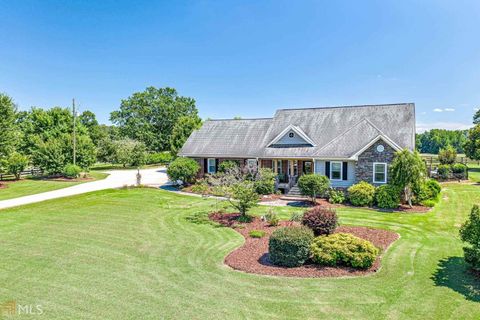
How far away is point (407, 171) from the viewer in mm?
20500

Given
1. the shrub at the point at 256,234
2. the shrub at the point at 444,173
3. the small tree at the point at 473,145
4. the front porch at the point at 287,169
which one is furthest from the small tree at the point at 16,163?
the small tree at the point at 473,145

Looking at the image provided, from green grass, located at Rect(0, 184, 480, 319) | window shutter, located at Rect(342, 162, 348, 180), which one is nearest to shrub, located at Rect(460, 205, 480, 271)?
green grass, located at Rect(0, 184, 480, 319)

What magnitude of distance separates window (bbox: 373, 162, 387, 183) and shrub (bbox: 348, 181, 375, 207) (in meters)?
1.89

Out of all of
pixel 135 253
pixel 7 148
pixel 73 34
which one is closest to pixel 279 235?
pixel 135 253

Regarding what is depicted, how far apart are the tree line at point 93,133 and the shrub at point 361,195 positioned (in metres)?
31.2

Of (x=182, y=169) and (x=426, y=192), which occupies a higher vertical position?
(x=182, y=169)

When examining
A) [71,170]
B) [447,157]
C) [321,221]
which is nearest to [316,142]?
[321,221]

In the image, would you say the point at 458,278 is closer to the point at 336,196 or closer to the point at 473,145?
the point at 336,196

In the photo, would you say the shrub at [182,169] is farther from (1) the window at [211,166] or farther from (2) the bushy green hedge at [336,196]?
(2) the bushy green hedge at [336,196]

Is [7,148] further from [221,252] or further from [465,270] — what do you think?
[465,270]

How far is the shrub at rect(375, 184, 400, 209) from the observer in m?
21.0

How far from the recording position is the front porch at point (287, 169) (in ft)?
89.4

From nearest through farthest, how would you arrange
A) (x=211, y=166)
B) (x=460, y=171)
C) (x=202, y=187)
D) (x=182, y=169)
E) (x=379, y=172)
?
(x=202, y=187) < (x=379, y=172) < (x=182, y=169) < (x=211, y=166) < (x=460, y=171)

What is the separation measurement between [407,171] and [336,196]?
16.7ft
